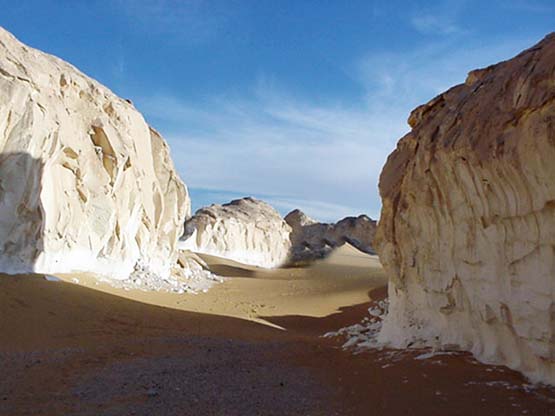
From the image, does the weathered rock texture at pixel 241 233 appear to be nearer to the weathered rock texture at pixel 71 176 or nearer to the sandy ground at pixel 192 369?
the weathered rock texture at pixel 71 176

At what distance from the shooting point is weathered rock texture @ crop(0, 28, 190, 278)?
1298 centimetres

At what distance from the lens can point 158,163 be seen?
25047 millimetres

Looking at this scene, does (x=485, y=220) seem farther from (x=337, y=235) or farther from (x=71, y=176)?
(x=337, y=235)

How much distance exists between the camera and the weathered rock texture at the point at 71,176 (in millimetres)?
12977

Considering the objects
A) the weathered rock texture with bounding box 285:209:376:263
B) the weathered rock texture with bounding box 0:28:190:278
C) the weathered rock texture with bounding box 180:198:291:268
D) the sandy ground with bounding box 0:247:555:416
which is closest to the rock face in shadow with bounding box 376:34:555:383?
the sandy ground with bounding box 0:247:555:416

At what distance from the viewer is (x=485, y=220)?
686cm

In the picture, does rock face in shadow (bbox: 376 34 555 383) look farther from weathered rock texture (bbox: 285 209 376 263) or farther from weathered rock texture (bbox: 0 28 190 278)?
weathered rock texture (bbox: 285 209 376 263)

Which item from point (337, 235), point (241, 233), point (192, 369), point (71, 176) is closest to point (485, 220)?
point (192, 369)

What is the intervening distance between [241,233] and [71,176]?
99.9 ft

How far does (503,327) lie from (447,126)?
352cm

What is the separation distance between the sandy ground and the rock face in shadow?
0.71 metres

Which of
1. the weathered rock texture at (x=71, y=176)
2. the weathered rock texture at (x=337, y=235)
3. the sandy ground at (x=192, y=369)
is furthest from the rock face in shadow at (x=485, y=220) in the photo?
the weathered rock texture at (x=337, y=235)

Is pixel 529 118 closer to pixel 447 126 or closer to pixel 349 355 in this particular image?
pixel 447 126

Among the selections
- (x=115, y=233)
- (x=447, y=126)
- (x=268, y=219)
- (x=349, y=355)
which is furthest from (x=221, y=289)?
(x=268, y=219)
